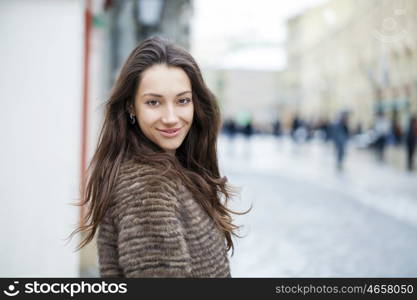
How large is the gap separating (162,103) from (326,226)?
22.5 feet

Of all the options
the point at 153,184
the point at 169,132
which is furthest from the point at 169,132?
the point at 153,184

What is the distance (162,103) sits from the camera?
1749mm

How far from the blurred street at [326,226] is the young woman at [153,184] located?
78 centimetres

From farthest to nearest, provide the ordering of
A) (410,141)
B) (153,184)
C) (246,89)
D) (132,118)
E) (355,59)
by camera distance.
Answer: (246,89)
(355,59)
(410,141)
(132,118)
(153,184)

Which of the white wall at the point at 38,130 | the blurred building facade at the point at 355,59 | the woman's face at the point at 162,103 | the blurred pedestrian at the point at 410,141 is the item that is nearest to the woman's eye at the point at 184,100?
the woman's face at the point at 162,103

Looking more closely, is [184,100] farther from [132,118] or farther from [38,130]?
[38,130]

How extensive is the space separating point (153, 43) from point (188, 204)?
1.73 feet

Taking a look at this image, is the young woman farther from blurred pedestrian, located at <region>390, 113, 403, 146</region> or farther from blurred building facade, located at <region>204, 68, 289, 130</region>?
blurred building facade, located at <region>204, 68, 289, 130</region>

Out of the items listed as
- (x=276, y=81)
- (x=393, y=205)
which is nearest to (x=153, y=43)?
(x=393, y=205)

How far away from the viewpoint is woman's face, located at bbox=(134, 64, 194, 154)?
1.72 metres

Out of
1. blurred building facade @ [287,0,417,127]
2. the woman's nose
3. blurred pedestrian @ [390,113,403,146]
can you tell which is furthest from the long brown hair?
blurred pedestrian @ [390,113,403,146]

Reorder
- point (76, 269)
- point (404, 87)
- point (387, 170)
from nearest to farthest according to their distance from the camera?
point (76, 269) < point (387, 170) < point (404, 87)

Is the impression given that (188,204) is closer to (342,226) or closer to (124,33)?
(342,226)

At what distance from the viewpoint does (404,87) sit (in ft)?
106
